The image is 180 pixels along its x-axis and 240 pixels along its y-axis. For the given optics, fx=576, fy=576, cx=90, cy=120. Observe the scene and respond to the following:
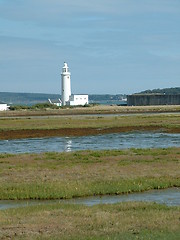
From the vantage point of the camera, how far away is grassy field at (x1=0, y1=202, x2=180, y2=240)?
1495cm

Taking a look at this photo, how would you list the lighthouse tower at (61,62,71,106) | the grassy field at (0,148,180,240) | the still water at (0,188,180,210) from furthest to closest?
1. the lighthouse tower at (61,62,71,106)
2. the still water at (0,188,180,210)
3. the grassy field at (0,148,180,240)

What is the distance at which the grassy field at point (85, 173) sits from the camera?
21.4 m

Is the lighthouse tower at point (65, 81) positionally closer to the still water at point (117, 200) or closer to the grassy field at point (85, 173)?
the grassy field at point (85, 173)

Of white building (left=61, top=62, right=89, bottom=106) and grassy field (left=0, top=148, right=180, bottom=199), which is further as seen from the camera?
white building (left=61, top=62, right=89, bottom=106)

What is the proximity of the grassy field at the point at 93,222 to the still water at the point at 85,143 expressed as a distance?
20739 millimetres

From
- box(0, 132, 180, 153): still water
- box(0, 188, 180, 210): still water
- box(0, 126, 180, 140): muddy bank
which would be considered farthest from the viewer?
box(0, 126, 180, 140): muddy bank

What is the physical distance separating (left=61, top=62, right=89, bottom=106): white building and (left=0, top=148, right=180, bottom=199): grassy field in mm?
106111

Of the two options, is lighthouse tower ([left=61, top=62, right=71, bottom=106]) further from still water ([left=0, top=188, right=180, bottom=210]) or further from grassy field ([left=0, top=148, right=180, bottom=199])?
still water ([left=0, top=188, right=180, bottom=210])

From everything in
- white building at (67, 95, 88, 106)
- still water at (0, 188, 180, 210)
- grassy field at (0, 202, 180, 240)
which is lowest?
still water at (0, 188, 180, 210)

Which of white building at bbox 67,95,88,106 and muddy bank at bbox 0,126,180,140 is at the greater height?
white building at bbox 67,95,88,106

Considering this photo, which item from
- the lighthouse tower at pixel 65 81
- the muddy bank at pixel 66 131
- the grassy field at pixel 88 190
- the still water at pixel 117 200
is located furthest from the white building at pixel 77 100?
the still water at pixel 117 200

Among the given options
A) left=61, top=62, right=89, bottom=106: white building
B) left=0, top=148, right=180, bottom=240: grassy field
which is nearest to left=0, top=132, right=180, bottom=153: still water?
left=0, top=148, right=180, bottom=240: grassy field

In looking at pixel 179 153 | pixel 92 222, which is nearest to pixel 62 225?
pixel 92 222

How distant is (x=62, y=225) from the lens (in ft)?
52.8
